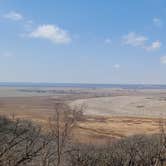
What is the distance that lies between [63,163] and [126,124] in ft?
147

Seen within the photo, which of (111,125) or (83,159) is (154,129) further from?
(83,159)

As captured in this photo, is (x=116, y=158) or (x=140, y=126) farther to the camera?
(x=140, y=126)

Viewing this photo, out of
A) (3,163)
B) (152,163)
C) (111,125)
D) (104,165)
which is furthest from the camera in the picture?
(111,125)

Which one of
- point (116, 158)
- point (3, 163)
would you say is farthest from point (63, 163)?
point (3, 163)

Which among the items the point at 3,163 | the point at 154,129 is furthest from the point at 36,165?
the point at 154,129

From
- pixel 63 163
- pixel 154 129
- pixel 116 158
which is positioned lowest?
pixel 154 129

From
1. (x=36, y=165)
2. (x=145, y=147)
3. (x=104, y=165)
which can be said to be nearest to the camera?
(x=104, y=165)

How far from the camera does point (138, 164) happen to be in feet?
33.8

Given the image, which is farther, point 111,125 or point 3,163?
point 111,125

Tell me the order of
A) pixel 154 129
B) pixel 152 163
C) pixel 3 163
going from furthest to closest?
pixel 154 129 → pixel 152 163 → pixel 3 163

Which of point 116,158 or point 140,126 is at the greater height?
point 116,158

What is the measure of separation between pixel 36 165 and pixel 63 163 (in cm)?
251

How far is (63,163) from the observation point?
529 inches

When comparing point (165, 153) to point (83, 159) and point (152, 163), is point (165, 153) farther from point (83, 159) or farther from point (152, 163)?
point (83, 159)
